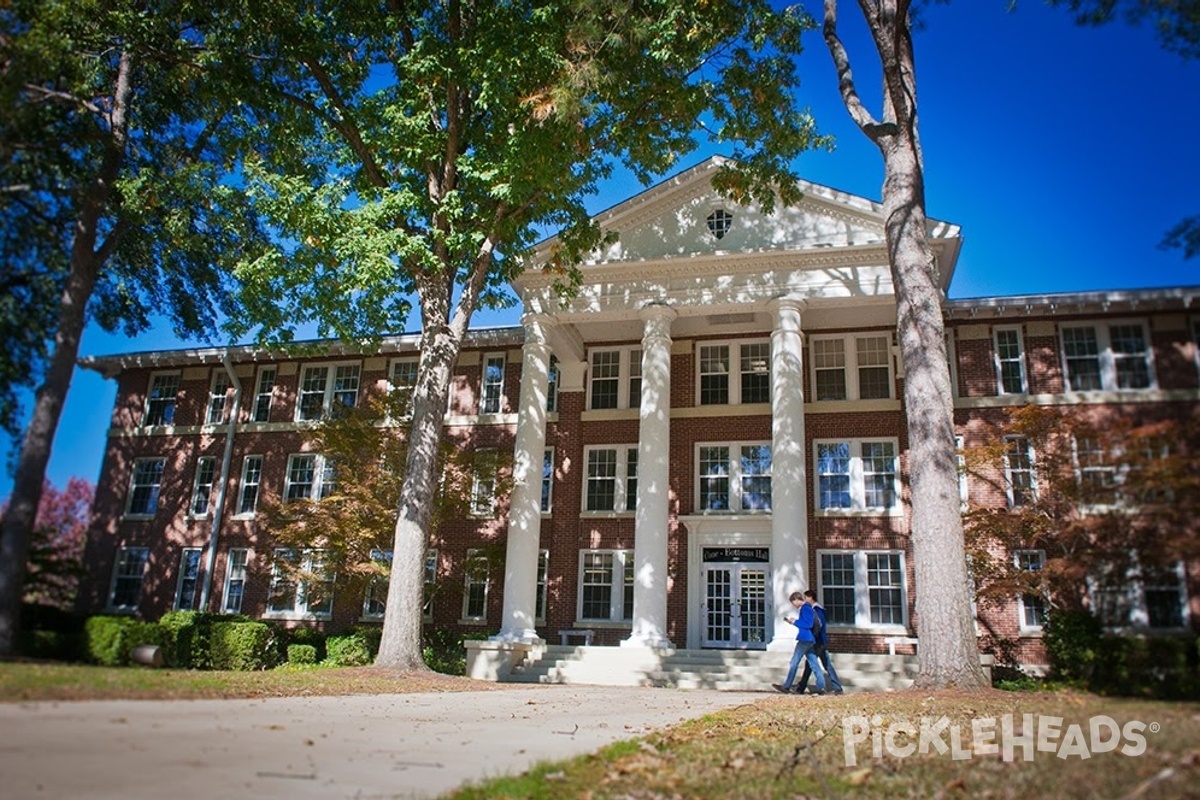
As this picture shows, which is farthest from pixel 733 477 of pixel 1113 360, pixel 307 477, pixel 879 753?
pixel 1113 360

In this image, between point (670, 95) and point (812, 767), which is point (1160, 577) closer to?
point (812, 767)

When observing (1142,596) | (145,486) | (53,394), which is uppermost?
(145,486)

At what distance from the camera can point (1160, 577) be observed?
319 centimetres

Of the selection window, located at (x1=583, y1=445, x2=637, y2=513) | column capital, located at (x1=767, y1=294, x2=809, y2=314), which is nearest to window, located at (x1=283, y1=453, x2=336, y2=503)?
window, located at (x1=583, y1=445, x2=637, y2=513)

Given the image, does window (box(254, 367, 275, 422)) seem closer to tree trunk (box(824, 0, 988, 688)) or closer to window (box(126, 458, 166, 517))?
window (box(126, 458, 166, 517))

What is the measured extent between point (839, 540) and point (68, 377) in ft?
68.1

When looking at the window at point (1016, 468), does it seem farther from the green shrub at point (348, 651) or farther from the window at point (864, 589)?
the green shrub at point (348, 651)

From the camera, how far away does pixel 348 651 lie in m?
21.2

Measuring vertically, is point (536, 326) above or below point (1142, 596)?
above

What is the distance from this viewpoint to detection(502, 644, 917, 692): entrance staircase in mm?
17328

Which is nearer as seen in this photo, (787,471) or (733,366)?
(787,471)

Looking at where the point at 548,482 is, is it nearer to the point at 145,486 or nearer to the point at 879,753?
the point at 145,486

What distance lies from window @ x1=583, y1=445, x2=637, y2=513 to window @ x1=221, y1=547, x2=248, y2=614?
38.3ft

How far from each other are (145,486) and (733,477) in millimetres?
20202
